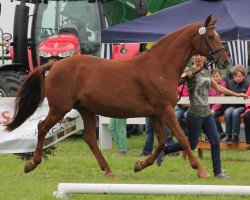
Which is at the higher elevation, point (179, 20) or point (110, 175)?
point (179, 20)

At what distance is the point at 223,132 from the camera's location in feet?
50.7

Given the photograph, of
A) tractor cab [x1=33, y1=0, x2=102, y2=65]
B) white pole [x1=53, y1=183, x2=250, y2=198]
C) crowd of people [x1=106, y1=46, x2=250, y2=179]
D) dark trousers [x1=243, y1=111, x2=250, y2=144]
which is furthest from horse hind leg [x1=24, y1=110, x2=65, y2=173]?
tractor cab [x1=33, y1=0, x2=102, y2=65]

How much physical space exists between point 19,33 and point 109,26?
1.88m

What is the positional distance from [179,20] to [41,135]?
6.60 meters

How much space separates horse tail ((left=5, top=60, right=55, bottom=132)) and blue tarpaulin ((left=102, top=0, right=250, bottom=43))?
4.98 meters

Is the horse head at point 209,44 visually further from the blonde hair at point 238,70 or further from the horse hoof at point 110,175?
the blonde hair at point 238,70

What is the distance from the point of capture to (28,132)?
45.5 feet

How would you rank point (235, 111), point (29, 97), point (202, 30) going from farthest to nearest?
point (235, 111), point (29, 97), point (202, 30)

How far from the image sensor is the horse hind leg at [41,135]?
11.8 m

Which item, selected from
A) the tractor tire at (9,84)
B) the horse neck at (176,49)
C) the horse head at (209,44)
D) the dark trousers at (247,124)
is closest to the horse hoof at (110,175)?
the horse neck at (176,49)

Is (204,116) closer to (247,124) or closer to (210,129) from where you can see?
(210,129)

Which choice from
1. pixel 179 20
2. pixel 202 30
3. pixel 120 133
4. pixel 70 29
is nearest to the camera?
pixel 202 30

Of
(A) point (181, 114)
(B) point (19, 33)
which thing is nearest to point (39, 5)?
(B) point (19, 33)

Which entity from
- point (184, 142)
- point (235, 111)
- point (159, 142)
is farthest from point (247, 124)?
point (184, 142)
